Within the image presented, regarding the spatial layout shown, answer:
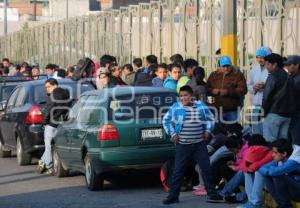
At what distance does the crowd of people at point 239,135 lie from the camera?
11.9 m

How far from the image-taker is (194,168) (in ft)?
46.3

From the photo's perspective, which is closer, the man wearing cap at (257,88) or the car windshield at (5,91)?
the man wearing cap at (257,88)

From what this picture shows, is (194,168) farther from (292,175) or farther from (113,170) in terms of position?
(292,175)

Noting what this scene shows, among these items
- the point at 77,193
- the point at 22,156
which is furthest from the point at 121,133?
the point at 22,156

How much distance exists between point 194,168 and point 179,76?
3.55 metres

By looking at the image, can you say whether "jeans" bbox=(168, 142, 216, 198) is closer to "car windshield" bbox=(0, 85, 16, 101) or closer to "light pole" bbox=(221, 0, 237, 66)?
"light pole" bbox=(221, 0, 237, 66)

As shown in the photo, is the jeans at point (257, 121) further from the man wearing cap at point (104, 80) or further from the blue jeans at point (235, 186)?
the man wearing cap at point (104, 80)

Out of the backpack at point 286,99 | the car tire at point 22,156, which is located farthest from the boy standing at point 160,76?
the backpack at point 286,99

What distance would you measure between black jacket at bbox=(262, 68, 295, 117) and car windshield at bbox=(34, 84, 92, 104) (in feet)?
17.6

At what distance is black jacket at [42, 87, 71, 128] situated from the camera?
1692 cm

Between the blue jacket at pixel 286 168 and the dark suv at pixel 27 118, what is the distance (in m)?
6.93

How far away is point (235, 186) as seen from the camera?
12789 millimetres

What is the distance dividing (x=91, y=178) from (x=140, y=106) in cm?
133

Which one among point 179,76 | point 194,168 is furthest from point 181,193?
point 179,76
